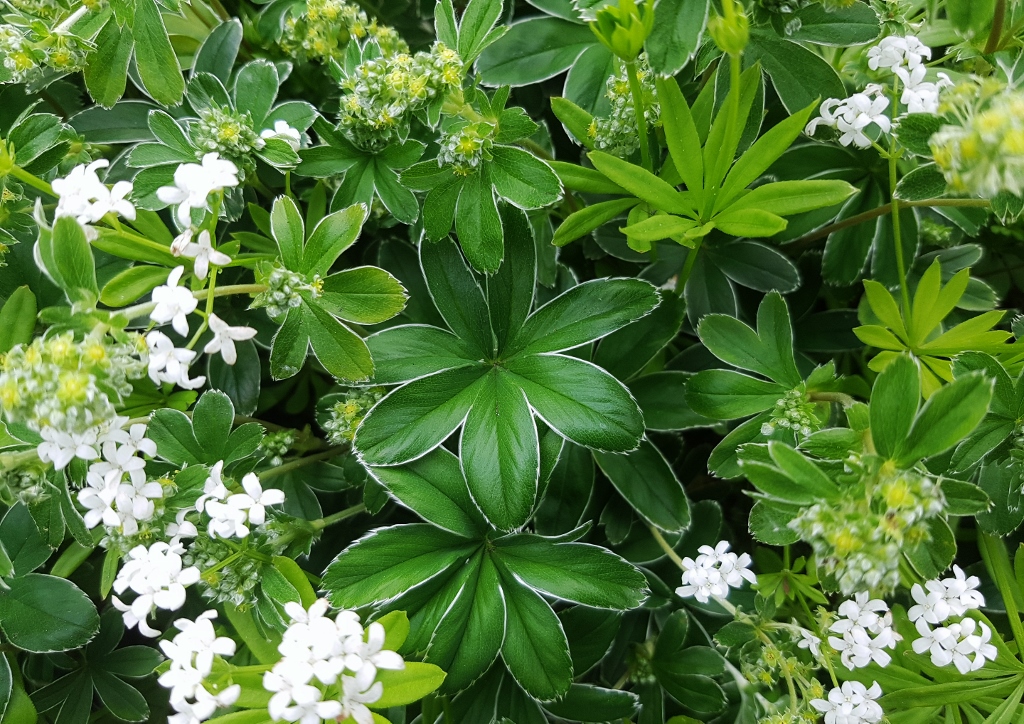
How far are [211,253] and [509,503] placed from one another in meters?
0.72

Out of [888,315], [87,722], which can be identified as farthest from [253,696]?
→ [888,315]

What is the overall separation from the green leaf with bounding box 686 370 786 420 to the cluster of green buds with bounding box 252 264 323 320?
0.85m

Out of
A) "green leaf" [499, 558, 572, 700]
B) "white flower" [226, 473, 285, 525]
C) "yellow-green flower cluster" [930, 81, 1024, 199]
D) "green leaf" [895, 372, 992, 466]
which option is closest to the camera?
"yellow-green flower cluster" [930, 81, 1024, 199]

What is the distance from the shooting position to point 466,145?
1396mm

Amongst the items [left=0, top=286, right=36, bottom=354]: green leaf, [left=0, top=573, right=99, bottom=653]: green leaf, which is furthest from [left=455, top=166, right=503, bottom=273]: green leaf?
[left=0, top=573, right=99, bottom=653]: green leaf

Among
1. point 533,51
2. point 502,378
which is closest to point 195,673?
point 502,378

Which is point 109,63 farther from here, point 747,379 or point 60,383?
point 747,379

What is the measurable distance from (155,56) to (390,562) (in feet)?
4.08

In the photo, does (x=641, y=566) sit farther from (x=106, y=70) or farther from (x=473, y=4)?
(x=106, y=70)

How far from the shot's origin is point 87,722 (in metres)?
1.75

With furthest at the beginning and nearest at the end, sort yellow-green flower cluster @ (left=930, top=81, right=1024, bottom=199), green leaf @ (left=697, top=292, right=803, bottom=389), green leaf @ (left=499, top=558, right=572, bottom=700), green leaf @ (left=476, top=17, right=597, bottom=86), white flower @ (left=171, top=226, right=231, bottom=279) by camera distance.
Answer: green leaf @ (left=476, top=17, right=597, bottom=86), green leaf @ (left=697, top=292, right=803, bottom=389), green leaf @ (left=499, top=558, right=572, bottom=700), white flower @ (left=171, top=226, right=231, bottom=279), yellow-green flower cluster @ (left=930, top=81, right=1024, bottom=199)

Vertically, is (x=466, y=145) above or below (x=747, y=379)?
above

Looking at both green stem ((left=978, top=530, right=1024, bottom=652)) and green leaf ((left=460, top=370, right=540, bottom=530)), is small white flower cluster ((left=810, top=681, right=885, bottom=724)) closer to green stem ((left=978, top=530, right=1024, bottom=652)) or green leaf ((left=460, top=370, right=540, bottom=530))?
green stem ((left=978, top=530, right=1024, bottom=652))

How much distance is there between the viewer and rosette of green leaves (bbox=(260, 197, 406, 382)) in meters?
1.38
